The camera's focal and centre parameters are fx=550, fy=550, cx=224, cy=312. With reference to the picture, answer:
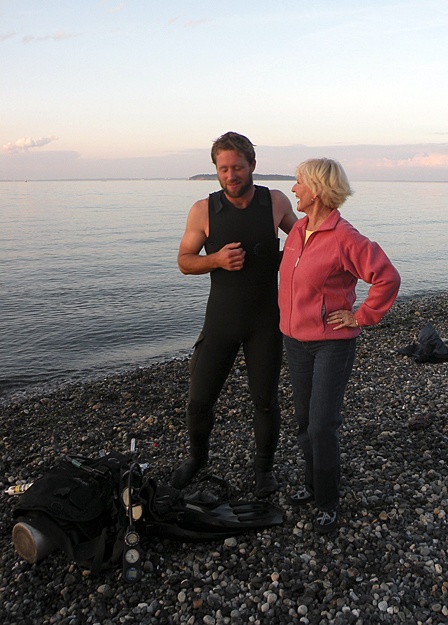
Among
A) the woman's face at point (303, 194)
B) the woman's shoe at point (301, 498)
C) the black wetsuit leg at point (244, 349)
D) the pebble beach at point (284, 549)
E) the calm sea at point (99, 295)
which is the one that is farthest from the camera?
the calm sea at point (99, 295)

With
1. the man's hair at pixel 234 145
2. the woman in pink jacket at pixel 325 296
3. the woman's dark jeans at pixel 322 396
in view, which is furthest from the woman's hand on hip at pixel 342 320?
the man's hair at pixel 234 145

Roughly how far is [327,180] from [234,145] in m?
0.93

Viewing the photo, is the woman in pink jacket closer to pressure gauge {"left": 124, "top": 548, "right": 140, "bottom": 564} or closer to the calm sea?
pressure gauge {"left": 124, "top": 548, "right": 140, "bottom": 564}

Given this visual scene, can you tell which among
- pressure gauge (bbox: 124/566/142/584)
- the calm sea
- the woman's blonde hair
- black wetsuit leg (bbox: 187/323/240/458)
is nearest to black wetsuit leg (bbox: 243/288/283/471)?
black wetsuit leg (bbox: 187/323/240/458)

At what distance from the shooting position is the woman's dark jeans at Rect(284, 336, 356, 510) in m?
4.25

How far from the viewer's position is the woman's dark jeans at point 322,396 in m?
4.25

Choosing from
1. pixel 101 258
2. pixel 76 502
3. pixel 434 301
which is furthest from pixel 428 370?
pixel 101 258

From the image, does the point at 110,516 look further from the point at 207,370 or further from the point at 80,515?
the point at 207,370

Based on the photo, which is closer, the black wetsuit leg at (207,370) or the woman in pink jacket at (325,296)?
the woman in pink jacket at (325,296)

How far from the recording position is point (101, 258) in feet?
104

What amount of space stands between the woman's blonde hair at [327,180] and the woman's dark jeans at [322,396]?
3.58 ft

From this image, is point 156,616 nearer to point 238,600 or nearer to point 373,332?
A: point 238,600

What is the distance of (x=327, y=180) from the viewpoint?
4031 mm

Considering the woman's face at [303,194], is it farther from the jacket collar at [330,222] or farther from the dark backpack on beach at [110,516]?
the dark backpack on beach at [110,516]
